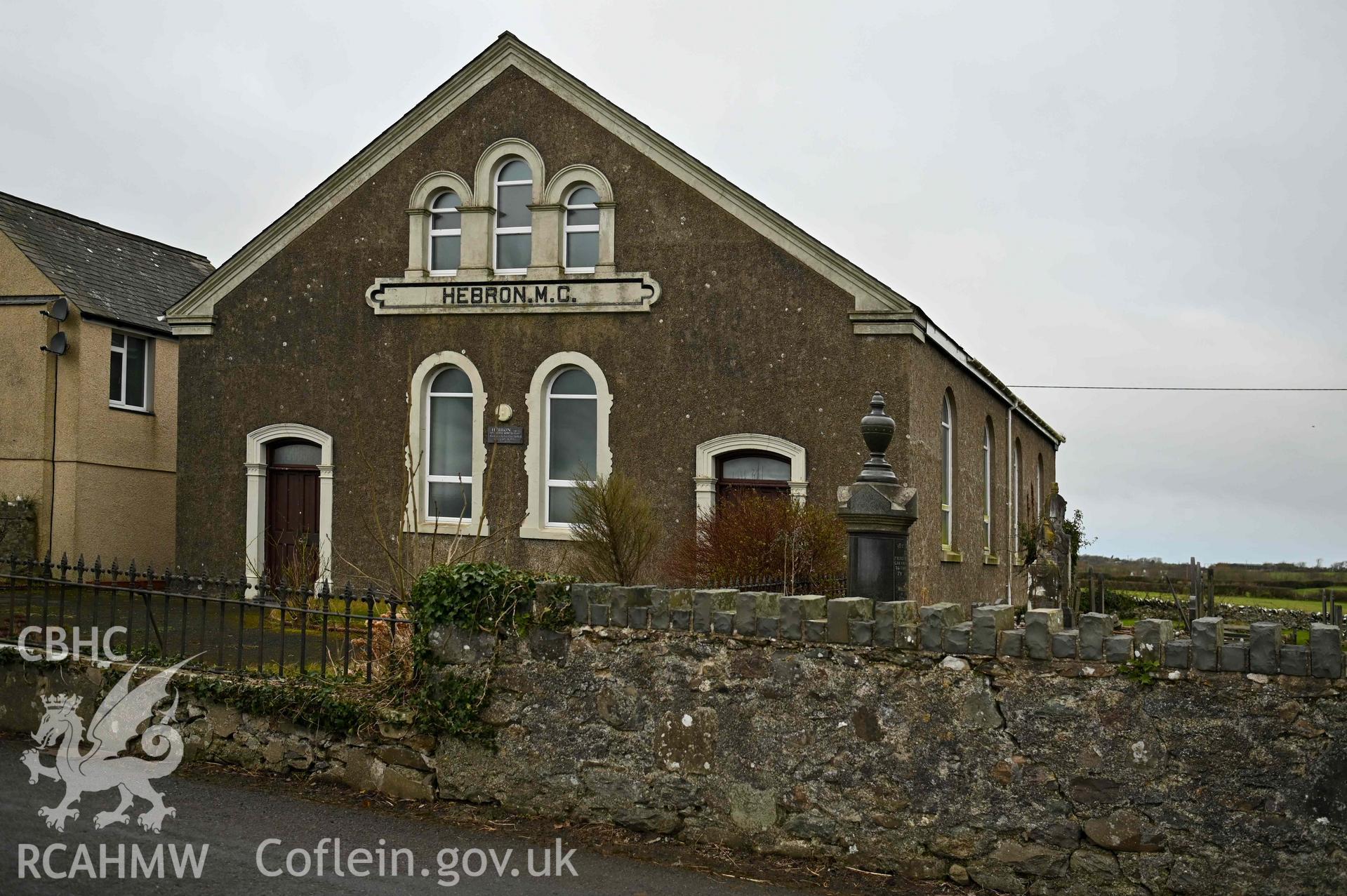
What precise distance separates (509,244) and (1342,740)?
14727 mm

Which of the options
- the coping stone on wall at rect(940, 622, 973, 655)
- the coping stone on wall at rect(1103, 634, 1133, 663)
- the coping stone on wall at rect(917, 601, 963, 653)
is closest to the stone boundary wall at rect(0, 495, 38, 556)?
the coping stone on wall at rect(917, 601, 963, 653)

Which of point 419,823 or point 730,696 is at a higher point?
point 730,696

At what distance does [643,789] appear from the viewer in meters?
7.79

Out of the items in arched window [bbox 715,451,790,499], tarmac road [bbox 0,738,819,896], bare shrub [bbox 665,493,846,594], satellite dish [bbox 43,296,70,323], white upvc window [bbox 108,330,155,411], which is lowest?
tarmac road [bbox 0,738,819,896]

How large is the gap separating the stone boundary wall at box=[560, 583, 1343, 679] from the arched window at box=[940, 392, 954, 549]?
1209 centimetres

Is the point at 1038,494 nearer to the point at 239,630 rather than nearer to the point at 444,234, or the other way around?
the point at 444,234

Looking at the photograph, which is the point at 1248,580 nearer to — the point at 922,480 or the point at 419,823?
the point at 922,480

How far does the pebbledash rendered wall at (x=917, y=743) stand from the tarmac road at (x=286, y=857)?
1.46ft

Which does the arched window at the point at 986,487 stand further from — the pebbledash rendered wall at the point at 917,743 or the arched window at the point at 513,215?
the pebbledash rendered wall at the point at 917,743

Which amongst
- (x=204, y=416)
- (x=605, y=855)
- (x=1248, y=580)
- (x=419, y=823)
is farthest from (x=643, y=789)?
(x=1248, y=580)

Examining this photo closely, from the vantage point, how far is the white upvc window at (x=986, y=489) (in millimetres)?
22562

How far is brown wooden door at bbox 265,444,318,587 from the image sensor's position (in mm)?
19797

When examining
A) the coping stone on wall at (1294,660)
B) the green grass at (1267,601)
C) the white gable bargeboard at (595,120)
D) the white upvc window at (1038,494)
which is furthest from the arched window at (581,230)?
the green grass at (1267,601)

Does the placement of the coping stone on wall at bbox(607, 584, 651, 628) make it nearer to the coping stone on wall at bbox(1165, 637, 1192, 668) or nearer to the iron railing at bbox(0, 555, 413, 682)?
the iron railing at bbox(0, 555, 413, 682)
